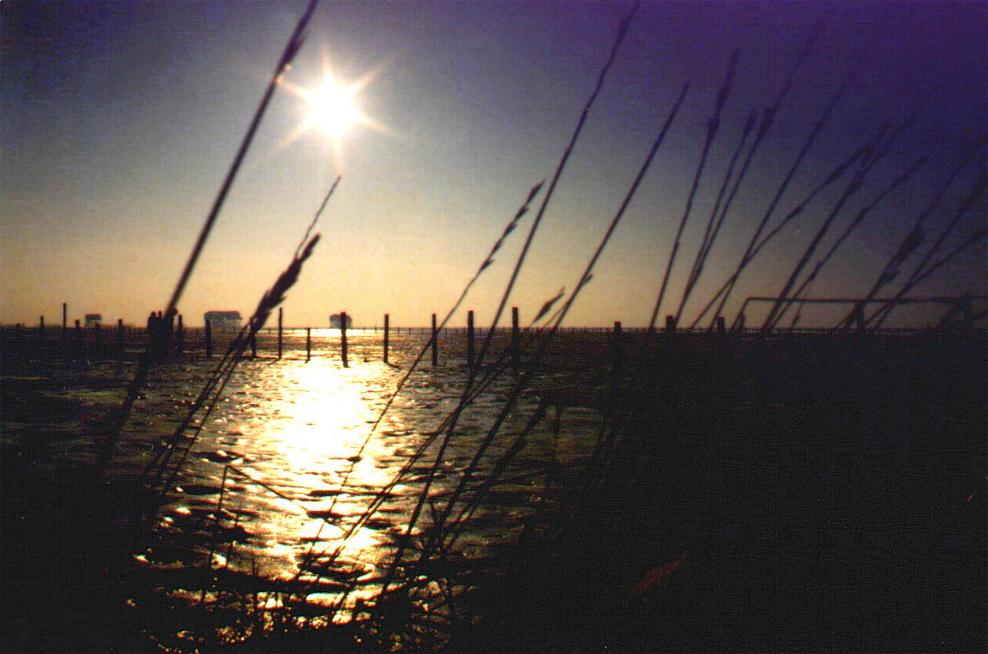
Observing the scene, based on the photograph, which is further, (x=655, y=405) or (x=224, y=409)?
(x=224, y=409)

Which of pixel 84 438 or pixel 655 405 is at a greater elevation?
pixel 655 405

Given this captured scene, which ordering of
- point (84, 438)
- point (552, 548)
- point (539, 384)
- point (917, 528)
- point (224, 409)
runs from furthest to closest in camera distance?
point (539, 384) < point (224, 409) < point (84, 438) < point (917, 528) < point (552, 548)

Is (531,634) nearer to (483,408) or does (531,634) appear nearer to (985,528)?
(985,528)

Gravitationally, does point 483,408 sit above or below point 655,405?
below

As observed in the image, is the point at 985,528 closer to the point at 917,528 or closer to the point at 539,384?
the point at 917,528

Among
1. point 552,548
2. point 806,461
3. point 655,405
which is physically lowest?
point 806,461

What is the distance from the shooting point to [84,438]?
273 inches

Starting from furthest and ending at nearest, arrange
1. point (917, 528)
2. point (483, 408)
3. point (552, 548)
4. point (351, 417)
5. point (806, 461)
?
1. point (483, 408)
2. point (351, 417)
3. point (806, 461)
4. point (917, 528)
5. point (552, 548)

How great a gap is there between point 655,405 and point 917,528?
407 cm

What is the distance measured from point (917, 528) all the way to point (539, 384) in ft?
39.7

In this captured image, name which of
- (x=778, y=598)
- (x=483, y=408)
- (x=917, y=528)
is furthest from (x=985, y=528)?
(x=483, y=408)

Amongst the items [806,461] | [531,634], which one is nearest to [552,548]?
[531,634]

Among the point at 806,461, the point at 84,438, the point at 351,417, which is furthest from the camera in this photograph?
the point at 351,417

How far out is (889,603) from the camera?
287 centimetres
